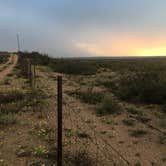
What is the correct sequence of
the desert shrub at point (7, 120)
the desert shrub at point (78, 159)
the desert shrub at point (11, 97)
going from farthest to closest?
the desert shrub at point (11, 97) < the desert shrub at point (7, 120) < the desert shrub at point (78, 159)

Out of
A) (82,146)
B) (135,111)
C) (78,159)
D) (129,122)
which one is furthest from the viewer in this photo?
(135,111)

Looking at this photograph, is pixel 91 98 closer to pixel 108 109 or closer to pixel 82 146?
pixel 108 109

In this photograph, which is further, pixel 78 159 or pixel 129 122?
pixel 129 122

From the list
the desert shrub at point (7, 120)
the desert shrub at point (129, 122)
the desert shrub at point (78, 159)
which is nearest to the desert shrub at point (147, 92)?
the desert shrub at point (129, 122)

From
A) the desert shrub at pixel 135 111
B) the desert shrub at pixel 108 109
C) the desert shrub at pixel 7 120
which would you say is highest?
the desert shrub at pixel 7 120

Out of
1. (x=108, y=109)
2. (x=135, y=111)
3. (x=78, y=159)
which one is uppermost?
(x=78, y=159)

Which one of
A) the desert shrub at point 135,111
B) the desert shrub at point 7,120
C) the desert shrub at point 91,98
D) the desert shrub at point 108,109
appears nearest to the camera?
the desert shrub at point 7,120

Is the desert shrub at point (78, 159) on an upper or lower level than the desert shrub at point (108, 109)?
upper

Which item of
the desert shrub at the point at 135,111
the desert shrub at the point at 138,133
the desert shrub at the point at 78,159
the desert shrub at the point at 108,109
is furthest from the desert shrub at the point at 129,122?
the desert shrub at the point at 78,159

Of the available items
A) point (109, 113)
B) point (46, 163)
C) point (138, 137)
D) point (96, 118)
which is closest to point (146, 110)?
point (109, 113)

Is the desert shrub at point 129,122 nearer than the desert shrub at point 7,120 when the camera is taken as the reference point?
No

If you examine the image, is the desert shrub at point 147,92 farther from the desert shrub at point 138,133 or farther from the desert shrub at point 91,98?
the desert shrub at point 138,133

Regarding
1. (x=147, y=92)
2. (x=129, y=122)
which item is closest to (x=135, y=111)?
(x=129, y=122)

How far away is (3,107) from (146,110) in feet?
16.9
